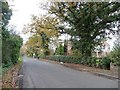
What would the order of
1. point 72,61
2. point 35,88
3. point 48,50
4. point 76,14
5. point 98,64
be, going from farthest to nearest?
point 48,50 < point 72,61 < point 76,14 < point 98,64 < point 35,88

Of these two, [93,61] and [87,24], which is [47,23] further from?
[93,61]

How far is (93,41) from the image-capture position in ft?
109

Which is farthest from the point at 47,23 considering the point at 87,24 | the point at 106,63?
the point at 106,63

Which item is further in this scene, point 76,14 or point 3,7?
point 76,14

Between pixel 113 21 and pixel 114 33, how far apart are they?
362 centimetres

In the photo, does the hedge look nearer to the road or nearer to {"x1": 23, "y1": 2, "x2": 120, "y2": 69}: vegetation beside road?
{"x1": 23, "y1": 2, "x2": 120, "y2": 69}: vegetation beside road

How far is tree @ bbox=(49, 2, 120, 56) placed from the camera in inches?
1192

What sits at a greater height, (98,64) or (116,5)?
(116,5)

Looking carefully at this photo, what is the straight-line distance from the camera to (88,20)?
103 ft

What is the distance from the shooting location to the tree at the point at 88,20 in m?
30.3

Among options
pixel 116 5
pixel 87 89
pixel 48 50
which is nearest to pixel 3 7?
pixel 116 5

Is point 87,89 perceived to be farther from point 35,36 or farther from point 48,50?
point 48,50

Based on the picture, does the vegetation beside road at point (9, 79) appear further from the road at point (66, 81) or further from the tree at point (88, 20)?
the tree at point (88, 20)

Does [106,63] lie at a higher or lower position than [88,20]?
lower
